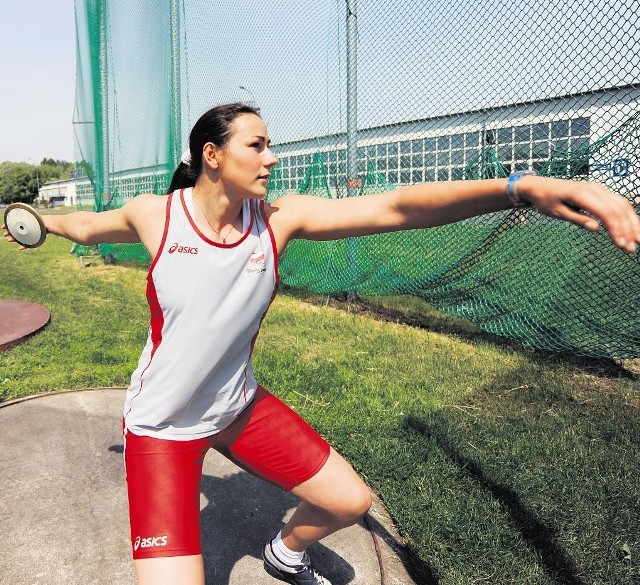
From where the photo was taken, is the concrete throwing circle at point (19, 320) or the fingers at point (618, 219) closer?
the fingers at point (618, 219)

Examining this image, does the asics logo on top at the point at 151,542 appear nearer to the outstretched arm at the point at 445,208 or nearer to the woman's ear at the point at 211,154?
the outstretched arm at the point at 445,208

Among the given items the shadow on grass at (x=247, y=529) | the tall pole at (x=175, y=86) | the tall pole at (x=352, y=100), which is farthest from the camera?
the tall pole at (x=175, y=86)

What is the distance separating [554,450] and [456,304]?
7.94ft

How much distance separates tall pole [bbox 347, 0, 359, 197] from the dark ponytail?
4.16 metres

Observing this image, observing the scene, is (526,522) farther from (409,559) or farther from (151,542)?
(151,542)

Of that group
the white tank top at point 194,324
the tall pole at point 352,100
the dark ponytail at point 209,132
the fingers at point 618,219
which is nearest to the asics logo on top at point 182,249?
the white tank top at point 194,324

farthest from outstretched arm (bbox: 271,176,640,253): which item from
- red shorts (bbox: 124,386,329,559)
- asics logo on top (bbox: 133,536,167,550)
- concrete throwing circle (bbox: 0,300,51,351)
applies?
concrete throwing circle (bbox: 0,300,51,351)

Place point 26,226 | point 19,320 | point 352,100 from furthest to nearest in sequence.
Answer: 1. point 19,320
2. point 352,100
3. point 26,226

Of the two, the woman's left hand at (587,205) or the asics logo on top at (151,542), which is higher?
the woman's left hand at (587,205)

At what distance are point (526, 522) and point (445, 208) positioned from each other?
1.69 metres

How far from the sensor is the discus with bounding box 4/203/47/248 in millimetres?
2537

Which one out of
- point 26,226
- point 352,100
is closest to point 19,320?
point 352,100

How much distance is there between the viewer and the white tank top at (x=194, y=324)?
1914 mm

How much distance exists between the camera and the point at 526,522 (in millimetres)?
2732
